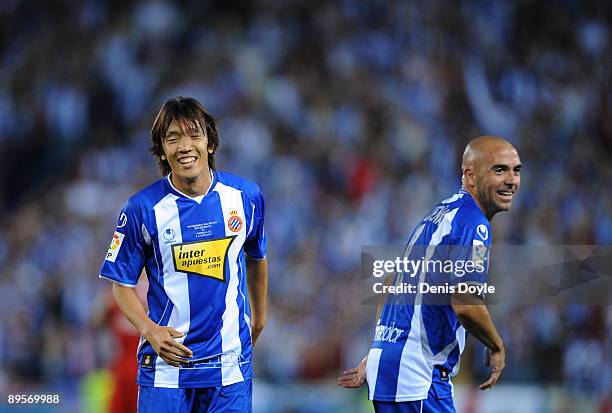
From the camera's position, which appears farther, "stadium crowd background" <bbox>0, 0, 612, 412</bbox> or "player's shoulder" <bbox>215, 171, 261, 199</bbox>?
"stadium crowd background" <bbox>0, 0, 612, 412</bbox>

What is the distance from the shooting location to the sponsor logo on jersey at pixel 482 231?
3797mm

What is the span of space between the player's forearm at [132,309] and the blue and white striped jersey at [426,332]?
3.35 feet

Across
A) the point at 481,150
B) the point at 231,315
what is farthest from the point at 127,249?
the point at 481,150

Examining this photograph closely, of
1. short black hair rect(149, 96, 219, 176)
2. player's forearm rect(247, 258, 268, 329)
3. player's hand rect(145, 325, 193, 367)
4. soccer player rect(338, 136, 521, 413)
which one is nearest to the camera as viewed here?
player's hand rect(145, 325, 193, 367)

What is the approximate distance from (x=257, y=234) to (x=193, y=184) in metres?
0.41

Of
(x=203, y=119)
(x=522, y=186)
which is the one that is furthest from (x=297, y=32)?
(x=203, y=119)

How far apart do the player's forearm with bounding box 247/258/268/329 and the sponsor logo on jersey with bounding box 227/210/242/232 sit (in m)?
0.33

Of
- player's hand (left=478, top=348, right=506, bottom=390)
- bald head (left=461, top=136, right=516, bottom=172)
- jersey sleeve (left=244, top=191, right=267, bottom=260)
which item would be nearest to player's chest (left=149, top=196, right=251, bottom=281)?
jersey sleeve (left=244, top=191, right=267, bottom=260)

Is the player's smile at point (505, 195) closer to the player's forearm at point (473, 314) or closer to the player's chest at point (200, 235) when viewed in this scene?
the player's forearm at point (473, 314)

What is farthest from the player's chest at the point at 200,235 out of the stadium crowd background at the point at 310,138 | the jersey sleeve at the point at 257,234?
the stadium crowd background at the point at 310,138

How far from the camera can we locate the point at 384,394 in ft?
13.1

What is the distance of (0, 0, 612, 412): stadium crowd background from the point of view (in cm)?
844

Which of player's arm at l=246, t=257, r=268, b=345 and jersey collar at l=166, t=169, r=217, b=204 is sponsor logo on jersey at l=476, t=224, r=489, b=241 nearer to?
player's arm at l=246, t=257, r=268, b=345

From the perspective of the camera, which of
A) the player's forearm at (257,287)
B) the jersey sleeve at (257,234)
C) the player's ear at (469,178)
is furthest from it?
the player's forearm at (257,287)
